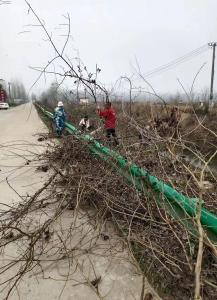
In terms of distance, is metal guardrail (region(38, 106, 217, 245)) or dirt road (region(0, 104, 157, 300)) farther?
metal guardrail (region(38, 106, 217, 245))

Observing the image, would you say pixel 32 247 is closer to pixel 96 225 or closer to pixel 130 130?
pixel 96 225

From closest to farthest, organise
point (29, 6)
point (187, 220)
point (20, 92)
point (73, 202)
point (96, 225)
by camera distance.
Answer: point (187, 220) < point (96, 225) < point (73, 202) < point (29, 6) < point (20, 92)

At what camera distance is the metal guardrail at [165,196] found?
11.6ft

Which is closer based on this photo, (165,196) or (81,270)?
(81,270)

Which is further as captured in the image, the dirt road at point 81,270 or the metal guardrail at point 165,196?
the metal guardrail at point 165,196

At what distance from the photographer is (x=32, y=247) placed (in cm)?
386

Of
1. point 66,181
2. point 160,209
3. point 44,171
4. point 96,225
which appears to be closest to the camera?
point 160,209

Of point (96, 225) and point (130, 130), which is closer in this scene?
point (96, 225)

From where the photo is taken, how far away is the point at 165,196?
165 inches

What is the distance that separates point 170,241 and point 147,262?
30cm

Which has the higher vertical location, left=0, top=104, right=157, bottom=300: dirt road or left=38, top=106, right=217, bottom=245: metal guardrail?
left=38, top=106, right=217, bottom=245: metal guardrail

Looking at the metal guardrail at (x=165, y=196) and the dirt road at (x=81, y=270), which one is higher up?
the metal guardrail at (x=165, y=196)

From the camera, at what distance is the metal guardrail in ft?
11.6

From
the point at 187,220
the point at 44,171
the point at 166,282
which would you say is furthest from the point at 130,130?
the point at 166,282
